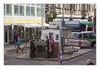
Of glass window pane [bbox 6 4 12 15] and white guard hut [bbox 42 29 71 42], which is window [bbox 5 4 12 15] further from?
white guard hut [bbox 42 29 71 42]

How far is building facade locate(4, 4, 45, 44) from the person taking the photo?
79.8 ft

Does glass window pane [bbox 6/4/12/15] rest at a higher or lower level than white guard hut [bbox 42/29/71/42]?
higher

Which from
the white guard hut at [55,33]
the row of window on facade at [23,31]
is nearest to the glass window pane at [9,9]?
the row of window on facade at [23,31]

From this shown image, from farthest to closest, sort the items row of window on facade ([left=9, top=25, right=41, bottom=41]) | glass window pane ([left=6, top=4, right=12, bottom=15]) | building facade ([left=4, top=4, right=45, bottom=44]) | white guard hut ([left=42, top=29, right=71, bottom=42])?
row of window on facade ([left=9, top=25, right=41, bottom=41]) < building facade ([left=4, top=4, right=45, bottom=44]) < glass window pane ([left=6, top=4, right=12, bottom=15]) < white guard hut ([left=42, top=29, right=71, bottom=42])

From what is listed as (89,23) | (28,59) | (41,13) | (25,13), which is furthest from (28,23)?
(28,59)

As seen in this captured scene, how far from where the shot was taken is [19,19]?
26188mm

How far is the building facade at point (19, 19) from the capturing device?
79.8ft

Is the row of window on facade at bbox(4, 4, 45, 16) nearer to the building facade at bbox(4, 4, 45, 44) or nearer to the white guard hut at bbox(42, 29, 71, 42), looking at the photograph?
the building facade at bbox(4, 4, 45, 44)

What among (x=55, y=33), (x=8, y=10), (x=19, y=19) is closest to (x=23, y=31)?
(x=19, y=19)

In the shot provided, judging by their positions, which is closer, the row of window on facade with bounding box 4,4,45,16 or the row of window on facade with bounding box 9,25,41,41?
the row of window on facade with bounding box 4,4,45,16

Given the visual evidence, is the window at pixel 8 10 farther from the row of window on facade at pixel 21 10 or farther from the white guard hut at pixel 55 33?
the white guard hut at pixel 55 33

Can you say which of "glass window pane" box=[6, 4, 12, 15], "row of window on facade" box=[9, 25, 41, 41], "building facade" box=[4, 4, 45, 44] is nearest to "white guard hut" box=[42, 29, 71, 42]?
"building facade" box=[4, 4, 45, 44]

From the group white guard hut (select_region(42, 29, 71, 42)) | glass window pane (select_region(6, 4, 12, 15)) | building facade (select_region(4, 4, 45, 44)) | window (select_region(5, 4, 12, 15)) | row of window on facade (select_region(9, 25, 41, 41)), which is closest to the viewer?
white guard hut (select_region(42, 29, 71, 42))

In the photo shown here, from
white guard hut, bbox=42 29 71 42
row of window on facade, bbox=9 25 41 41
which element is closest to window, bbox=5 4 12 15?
row of window on facade, bbox=9 25 41 41
